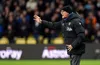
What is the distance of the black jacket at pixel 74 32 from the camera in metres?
10.6

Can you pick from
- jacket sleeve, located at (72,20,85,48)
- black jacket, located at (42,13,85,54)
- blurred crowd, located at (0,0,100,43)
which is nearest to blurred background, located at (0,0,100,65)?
blurred crowd, located at (0,0,100,43)

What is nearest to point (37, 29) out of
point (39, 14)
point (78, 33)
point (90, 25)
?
point (39, 14)

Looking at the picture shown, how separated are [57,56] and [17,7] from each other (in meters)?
4.79

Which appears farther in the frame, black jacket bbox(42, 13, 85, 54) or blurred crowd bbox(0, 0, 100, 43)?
blurred crowd bbox(0, 0, 100, 43)

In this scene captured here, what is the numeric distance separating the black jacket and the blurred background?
10.7 metres

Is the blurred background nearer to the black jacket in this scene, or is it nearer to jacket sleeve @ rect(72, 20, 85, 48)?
the black jacket

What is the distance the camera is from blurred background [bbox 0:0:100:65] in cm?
2164

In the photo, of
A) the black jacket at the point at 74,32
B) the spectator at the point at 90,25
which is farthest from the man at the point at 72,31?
the spectator at the point at 90,25

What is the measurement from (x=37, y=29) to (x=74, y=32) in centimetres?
1260

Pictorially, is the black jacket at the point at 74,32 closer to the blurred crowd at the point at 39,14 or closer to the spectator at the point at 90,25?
the blurred crowd at the point at 39,14

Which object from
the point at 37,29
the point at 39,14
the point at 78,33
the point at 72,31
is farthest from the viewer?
the point at 39,14

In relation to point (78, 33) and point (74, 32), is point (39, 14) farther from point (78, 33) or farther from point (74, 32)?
point (78, 33)

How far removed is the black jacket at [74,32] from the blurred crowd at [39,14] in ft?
40.2

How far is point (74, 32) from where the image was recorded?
10.8 meters
